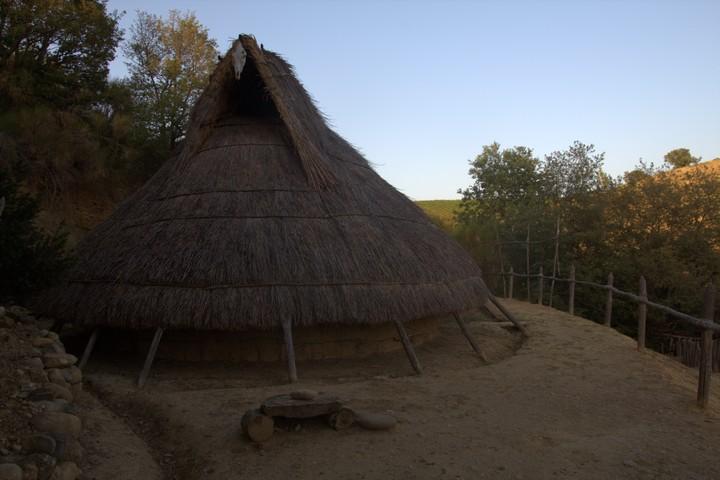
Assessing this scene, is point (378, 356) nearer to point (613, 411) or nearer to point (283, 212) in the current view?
point (283, 212)

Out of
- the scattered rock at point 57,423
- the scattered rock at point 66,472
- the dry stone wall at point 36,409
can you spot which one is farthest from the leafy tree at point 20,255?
the scattered rock at point 66,472

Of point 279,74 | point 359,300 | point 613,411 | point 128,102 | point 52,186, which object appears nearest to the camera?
point 613,411

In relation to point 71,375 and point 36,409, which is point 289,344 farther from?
point 36,409

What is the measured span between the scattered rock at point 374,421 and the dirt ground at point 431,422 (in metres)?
0.08

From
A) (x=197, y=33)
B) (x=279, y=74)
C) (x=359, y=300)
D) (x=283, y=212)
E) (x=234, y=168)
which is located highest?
(x=197, y=33)

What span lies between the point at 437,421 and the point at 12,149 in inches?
449

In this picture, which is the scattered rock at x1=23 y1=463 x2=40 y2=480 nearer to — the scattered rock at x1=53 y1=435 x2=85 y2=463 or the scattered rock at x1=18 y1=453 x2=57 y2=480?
the scattered rock at x1=18 y1=453 x2=57 y2=480

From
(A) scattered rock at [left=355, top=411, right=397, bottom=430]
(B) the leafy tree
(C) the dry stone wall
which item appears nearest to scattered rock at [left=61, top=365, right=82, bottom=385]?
(C) the dry stone wall

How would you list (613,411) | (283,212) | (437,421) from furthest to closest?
(283,212), (613,411), (437,421)

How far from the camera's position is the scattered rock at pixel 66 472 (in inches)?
153

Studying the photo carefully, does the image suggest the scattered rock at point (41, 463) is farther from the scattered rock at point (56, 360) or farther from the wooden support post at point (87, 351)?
the wooden support post at point (87, 351)

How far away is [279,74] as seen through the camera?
10.5 m

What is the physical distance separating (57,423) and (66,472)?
23.6 inches

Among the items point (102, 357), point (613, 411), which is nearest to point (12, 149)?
point (102, 357)
